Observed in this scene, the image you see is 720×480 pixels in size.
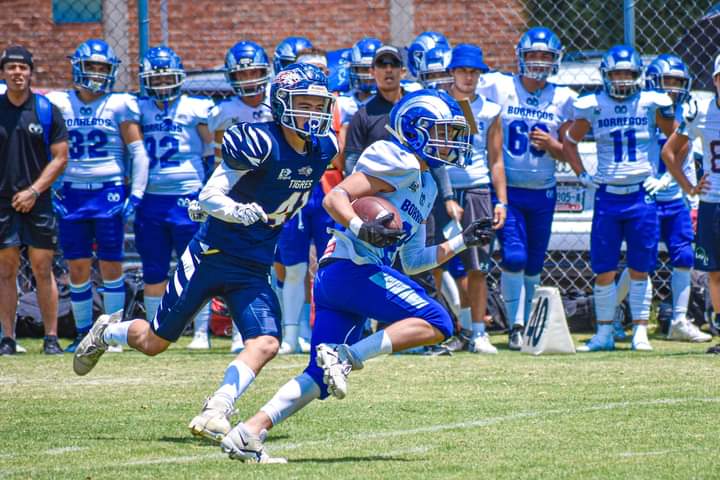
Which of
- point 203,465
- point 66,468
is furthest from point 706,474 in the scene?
point 66,468

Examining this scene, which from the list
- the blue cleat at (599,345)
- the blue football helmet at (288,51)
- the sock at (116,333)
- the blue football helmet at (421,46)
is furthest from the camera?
the blue football helmet at (421,46)

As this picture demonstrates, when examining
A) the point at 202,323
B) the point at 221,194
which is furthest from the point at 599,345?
the point at 221,194

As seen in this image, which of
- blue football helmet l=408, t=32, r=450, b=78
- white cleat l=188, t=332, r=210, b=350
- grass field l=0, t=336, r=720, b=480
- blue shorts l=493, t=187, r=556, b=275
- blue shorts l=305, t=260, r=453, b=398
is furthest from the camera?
blue football helmet l=408, t=32, r=450, b=78

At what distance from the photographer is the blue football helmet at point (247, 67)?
9664 mm

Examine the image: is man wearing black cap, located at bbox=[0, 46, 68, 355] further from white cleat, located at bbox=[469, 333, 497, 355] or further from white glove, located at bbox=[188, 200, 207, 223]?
white glove, located at bbox=[188, 200, 207, 223]

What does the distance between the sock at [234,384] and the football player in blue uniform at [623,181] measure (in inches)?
178

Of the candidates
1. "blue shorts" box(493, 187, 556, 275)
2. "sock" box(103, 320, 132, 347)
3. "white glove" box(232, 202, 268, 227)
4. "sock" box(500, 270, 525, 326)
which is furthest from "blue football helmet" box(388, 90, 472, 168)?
"sock" box(500, 270, 525, 326)

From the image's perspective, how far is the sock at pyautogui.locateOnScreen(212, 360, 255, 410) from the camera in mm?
5363

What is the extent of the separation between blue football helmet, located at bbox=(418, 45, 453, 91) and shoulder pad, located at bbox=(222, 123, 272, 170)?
4534mm

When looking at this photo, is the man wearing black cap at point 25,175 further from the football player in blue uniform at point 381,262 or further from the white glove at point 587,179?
the football player in blue uniform at point 381,262

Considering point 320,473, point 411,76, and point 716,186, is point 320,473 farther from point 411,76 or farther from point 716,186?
point 411,76

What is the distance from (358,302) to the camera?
5.48 meters

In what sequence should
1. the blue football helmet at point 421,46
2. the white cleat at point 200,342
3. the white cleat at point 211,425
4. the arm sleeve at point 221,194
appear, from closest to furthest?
1. the white cleat at point 211,425
2. the arm sleeve at point 221,194
3. the white cleat at point 200,342
4. the blue football helmet at point 421,46

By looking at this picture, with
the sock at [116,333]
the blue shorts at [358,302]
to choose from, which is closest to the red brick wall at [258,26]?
the sock at [116,333]
